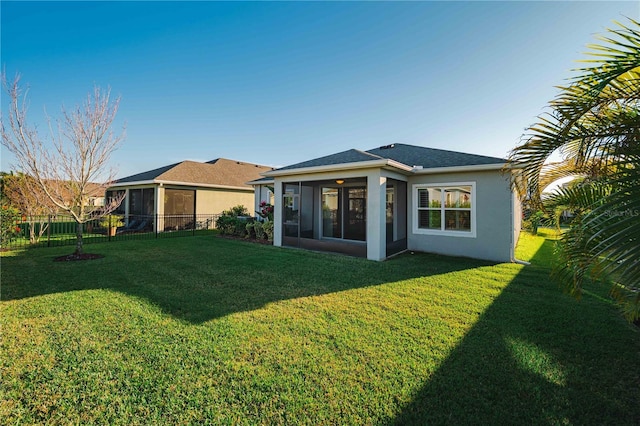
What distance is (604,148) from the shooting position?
315 cm

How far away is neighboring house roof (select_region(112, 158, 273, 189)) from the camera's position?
16219 millimetres

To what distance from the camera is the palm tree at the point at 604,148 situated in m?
1.91

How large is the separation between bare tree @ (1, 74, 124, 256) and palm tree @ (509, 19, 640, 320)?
10913 mm

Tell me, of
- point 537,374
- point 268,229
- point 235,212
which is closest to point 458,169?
point 537,374

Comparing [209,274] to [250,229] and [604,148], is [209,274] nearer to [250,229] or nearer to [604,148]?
[250,229]

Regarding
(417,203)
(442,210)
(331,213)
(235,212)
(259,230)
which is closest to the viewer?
(442,210)

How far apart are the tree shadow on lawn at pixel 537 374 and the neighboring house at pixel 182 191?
15.5 meters

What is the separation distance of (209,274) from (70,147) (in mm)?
6357

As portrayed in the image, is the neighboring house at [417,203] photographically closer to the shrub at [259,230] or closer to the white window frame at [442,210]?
the white window frame at [442,210]

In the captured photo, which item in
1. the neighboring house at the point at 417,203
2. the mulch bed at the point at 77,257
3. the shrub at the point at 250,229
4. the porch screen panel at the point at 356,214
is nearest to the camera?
the mulch bed at the point at 77,257

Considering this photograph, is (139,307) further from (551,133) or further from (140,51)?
(140,51)

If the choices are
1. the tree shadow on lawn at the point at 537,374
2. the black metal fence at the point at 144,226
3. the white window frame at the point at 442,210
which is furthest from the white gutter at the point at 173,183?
the tree shadow on lawn at the point at 537,374

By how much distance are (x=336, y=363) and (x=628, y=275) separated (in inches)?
103

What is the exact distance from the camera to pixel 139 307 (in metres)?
4.52
